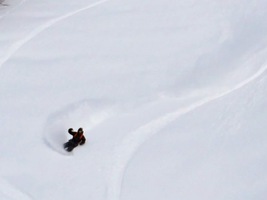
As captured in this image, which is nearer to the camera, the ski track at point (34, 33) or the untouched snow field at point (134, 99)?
the untouched snow field at point (134, 99)

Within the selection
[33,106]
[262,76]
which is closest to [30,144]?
[33,106]

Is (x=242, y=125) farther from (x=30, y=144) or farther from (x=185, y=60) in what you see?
(x=30, y=144)

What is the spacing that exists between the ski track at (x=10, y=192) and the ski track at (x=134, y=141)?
6.78ft

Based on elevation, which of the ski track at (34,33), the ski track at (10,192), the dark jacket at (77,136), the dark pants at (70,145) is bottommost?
the ski track at (10,192)

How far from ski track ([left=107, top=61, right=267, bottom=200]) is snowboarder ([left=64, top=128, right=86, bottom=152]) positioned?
3.51 ft

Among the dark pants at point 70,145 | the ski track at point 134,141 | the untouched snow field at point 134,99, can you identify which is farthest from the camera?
the dark pants at point 70,145

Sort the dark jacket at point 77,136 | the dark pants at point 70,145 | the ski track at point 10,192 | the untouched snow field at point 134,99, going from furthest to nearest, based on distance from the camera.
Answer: the dark pants at point 70,145 < the dark jacket at point 77,136 < the untouched snow field at point 134,99 < the ski track at point 10,192

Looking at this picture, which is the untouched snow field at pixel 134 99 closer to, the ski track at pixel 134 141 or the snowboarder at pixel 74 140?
the ski track at pixel 134 141

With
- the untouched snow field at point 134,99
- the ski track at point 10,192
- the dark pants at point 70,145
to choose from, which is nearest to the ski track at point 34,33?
the untouched snow field at point 134,99

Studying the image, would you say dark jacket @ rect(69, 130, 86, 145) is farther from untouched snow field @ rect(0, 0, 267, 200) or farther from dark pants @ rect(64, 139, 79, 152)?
untouched snow field @ rect(0, 0, 267, 200)

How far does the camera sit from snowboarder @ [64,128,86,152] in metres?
12.8

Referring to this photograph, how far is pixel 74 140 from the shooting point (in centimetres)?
1289

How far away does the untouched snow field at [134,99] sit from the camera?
12.7 meters

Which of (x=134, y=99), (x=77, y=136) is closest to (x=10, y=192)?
(x=77, y=136)
